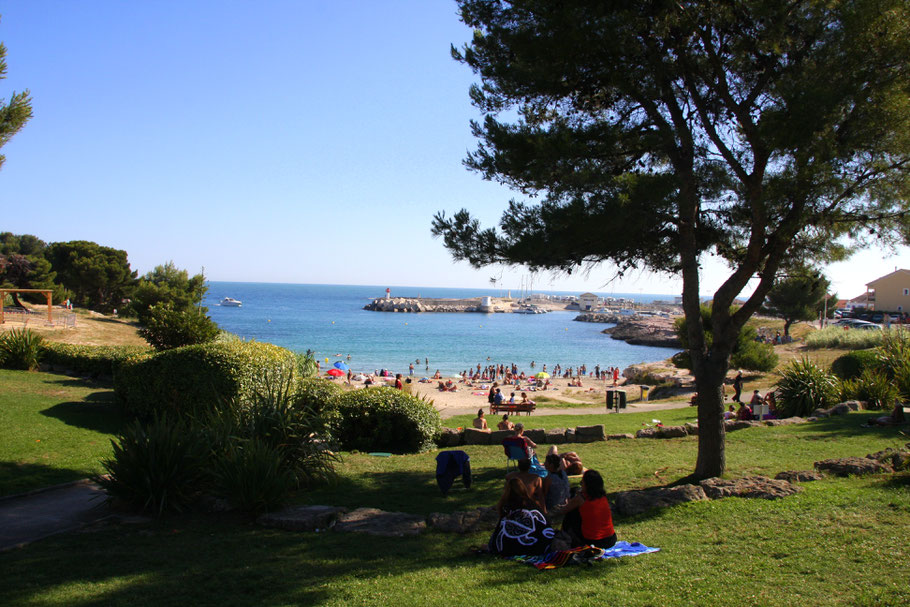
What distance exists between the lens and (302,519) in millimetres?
6711

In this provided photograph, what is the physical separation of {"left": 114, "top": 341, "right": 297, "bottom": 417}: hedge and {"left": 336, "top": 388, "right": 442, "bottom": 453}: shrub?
167 cm

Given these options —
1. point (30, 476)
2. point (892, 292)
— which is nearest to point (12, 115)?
point (30, 476)

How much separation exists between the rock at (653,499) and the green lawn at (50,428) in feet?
26.0

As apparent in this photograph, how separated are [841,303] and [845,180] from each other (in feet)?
346

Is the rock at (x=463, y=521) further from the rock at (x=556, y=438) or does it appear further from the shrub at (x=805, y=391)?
the shrub at (x=805, y=391)

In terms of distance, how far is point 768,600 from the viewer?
4316 mm

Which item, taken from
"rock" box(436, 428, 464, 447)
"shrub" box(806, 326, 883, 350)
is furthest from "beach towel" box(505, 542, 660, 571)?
"shrub" box(806, 326, 883, 350)

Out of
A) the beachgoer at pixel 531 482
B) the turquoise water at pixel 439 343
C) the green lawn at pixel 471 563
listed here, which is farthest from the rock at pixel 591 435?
the turquoise water at pixel 439 343

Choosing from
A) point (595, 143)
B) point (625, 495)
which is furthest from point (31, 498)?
point (595, 143)

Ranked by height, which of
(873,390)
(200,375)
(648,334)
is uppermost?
(200,375)

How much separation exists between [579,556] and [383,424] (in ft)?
26.4

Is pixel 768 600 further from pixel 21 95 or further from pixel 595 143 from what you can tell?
pixel 21 95

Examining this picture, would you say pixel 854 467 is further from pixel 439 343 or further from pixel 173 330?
pixel 439 343

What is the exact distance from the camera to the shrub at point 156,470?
23.8 ft
